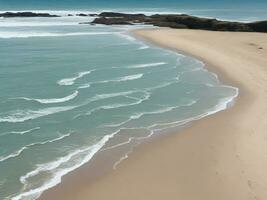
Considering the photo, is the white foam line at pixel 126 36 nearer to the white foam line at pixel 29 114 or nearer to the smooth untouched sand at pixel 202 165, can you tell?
the smooth untouched sand at pixel 202 165

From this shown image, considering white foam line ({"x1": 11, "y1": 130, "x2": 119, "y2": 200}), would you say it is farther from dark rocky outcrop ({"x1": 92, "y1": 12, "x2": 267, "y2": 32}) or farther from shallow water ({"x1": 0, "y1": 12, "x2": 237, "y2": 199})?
dark rocky outcrop ({"x1": 92, "y1": 12, "x2": 267, "y2": 32})

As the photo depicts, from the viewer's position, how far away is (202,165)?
1509 cm

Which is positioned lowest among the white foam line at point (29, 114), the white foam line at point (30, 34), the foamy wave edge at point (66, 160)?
the white foam line at point (30, 34)

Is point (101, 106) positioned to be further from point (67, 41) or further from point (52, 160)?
point (67, 41)

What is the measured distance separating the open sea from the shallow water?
0.03m

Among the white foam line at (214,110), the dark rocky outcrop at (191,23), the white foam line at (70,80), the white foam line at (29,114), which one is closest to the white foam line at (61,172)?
the white foam line at (214,110)

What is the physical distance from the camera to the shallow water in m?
15.3

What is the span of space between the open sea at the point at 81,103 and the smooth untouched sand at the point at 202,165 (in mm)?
895

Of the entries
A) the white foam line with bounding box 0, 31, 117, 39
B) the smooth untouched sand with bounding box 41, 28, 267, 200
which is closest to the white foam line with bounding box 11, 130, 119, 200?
the smooth untouched sand with bounding box 41, 28, 267, 200

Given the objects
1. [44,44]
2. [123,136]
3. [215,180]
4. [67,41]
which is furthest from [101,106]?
[67,41]

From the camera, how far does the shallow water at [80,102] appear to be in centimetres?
1532

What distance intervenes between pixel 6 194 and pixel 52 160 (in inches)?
101

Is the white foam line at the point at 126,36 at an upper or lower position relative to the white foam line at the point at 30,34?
upper

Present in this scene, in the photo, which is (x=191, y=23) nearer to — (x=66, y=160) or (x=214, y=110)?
(x=214, y=110)
